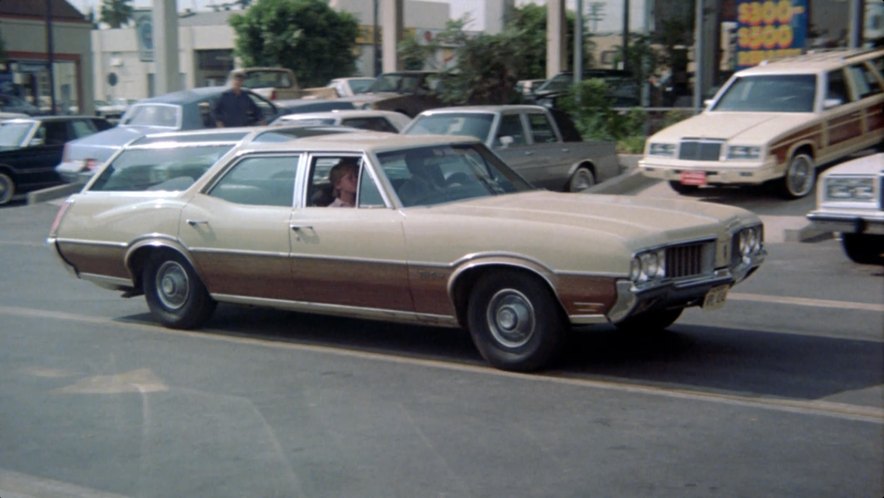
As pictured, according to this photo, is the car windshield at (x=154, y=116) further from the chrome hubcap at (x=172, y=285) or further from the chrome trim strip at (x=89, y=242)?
the chrome hubcap at (x=172, y=285)

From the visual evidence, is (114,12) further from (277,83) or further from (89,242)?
(89,242)

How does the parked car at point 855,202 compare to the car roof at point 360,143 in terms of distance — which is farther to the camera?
the parked car at point 855,202

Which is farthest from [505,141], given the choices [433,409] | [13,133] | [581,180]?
[13,133]

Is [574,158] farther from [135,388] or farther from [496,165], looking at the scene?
[135,388]

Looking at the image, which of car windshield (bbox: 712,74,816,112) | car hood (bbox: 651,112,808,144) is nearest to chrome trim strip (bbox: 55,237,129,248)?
car hood (bbox: 651,112,808,144)

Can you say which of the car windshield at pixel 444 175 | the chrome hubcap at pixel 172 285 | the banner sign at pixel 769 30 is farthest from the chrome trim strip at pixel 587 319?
the banner sign at pixel 769 30

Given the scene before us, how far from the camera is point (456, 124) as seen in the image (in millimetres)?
14945

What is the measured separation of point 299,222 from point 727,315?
3456 mm

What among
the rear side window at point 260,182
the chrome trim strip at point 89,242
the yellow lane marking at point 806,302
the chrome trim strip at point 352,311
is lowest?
the yellow lane marking at point 806,302

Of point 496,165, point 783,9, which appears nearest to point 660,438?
point 496,165

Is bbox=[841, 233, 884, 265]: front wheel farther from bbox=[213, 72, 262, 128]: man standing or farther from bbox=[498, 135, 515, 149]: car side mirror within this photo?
bbox=[213, 72, 262, 128]: man standing

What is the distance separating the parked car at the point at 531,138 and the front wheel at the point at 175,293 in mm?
6208

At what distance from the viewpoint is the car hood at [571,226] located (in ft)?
21.5

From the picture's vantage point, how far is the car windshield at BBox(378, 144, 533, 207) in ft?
25.3
